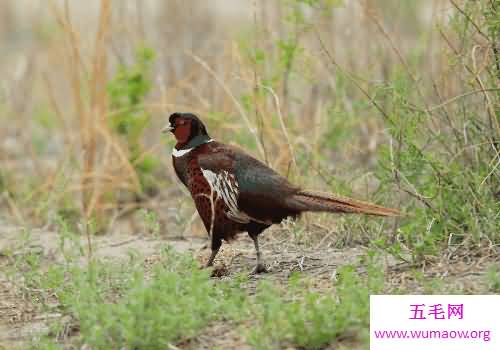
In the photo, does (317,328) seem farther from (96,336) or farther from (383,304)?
(96,336)

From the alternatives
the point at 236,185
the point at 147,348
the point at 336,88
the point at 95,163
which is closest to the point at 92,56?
the point at 95,163

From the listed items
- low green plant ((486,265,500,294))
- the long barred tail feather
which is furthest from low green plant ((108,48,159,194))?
low green plant ((486,265,500,294))

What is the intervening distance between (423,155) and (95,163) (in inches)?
130

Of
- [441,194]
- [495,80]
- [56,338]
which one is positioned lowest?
[56,338]

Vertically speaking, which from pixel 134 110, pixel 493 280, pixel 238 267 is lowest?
pixel 238 267

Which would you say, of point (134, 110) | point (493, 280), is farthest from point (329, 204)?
point (134, 110)

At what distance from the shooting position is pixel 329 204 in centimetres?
468

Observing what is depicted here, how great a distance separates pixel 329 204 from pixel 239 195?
459 mm

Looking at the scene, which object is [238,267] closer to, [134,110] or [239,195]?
[239,195]

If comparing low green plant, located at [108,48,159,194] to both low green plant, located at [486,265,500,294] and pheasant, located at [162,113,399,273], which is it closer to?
A: pheasant, located at [162,113,399,273]

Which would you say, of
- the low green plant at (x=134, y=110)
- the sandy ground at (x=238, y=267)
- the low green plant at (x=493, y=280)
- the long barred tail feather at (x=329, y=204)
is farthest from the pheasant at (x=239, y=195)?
the low green plant at (x=134, y=110)

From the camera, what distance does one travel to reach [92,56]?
700 centimetres

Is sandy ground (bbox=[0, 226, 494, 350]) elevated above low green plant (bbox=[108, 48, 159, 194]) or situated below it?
below

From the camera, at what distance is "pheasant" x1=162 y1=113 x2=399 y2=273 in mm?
4762
